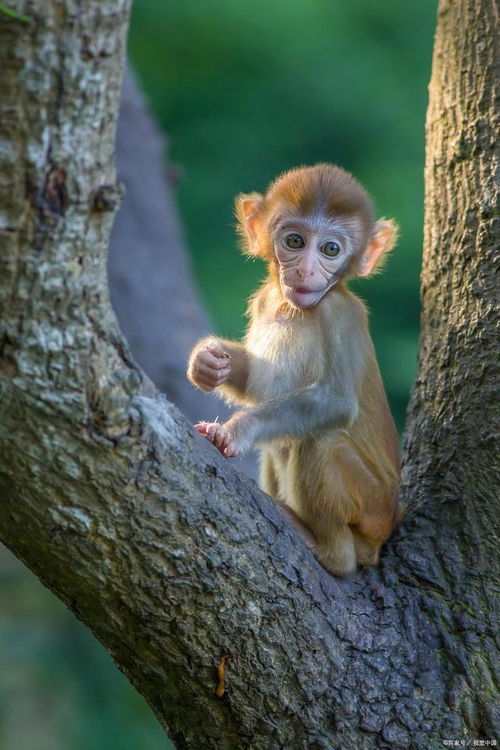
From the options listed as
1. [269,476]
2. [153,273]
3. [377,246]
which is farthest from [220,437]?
[153,273]

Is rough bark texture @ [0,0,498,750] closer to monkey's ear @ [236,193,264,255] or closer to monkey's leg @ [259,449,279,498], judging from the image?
monkey's leg @ [259,449,279,498]

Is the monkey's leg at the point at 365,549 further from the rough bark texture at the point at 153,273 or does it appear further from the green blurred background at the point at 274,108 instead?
the green blurred background at the point at 274,108

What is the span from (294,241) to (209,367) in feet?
2.21

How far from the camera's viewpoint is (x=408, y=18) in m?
11.4

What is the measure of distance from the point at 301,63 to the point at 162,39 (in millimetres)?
A: 1629

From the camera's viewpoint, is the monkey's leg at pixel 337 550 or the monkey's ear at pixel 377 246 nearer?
the monkey's leg at pixel 337 550

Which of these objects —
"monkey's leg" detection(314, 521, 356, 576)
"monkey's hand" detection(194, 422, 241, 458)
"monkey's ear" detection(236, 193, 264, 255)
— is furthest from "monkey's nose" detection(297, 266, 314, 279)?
"monkey's leg" detection(314, 521, 356, 576)

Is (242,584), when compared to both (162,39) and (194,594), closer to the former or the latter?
(194,594)

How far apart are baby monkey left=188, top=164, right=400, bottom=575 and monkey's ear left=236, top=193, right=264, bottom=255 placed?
8cm

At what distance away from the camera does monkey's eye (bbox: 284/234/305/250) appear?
13.8 ft

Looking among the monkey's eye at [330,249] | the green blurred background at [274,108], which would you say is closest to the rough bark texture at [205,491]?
the monkey's eye at [330,249]

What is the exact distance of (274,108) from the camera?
11523 mm

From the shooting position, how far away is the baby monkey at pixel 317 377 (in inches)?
153

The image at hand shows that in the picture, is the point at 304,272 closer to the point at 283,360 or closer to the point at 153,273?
the point at 283,360
